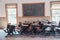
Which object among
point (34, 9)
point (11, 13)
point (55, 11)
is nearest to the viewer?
point (55, 11)

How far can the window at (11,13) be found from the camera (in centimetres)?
1338

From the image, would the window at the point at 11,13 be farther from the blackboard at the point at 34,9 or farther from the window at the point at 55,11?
the window at the point at 55,11

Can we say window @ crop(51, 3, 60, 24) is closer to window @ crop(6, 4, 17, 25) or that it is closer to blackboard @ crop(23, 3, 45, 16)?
blackboard @ crop(23, 3, 45, 16)

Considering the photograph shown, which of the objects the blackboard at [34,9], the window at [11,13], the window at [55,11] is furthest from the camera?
the window at [11,13]

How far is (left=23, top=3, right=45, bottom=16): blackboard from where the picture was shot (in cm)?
1312

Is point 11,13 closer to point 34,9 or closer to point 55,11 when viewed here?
point 34,9

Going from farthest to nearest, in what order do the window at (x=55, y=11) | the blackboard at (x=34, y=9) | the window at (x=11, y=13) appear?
1. the window at (x=11, y=13)
2. the blackboard at (x=34, y=9)
3. the window at (x=55, y=11)

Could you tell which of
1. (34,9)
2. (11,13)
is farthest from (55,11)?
(11,13)

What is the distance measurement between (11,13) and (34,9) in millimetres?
2218

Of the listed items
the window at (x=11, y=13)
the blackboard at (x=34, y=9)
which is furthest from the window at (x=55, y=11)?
the window at (x=11, y=13)

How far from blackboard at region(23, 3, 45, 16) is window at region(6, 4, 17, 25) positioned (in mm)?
924

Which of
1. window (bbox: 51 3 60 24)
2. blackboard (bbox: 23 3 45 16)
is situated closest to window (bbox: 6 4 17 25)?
blackboard (bbox: 23 3 45 16)

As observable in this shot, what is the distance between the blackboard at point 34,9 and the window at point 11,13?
92cm

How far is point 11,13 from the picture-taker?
13.7 meters
